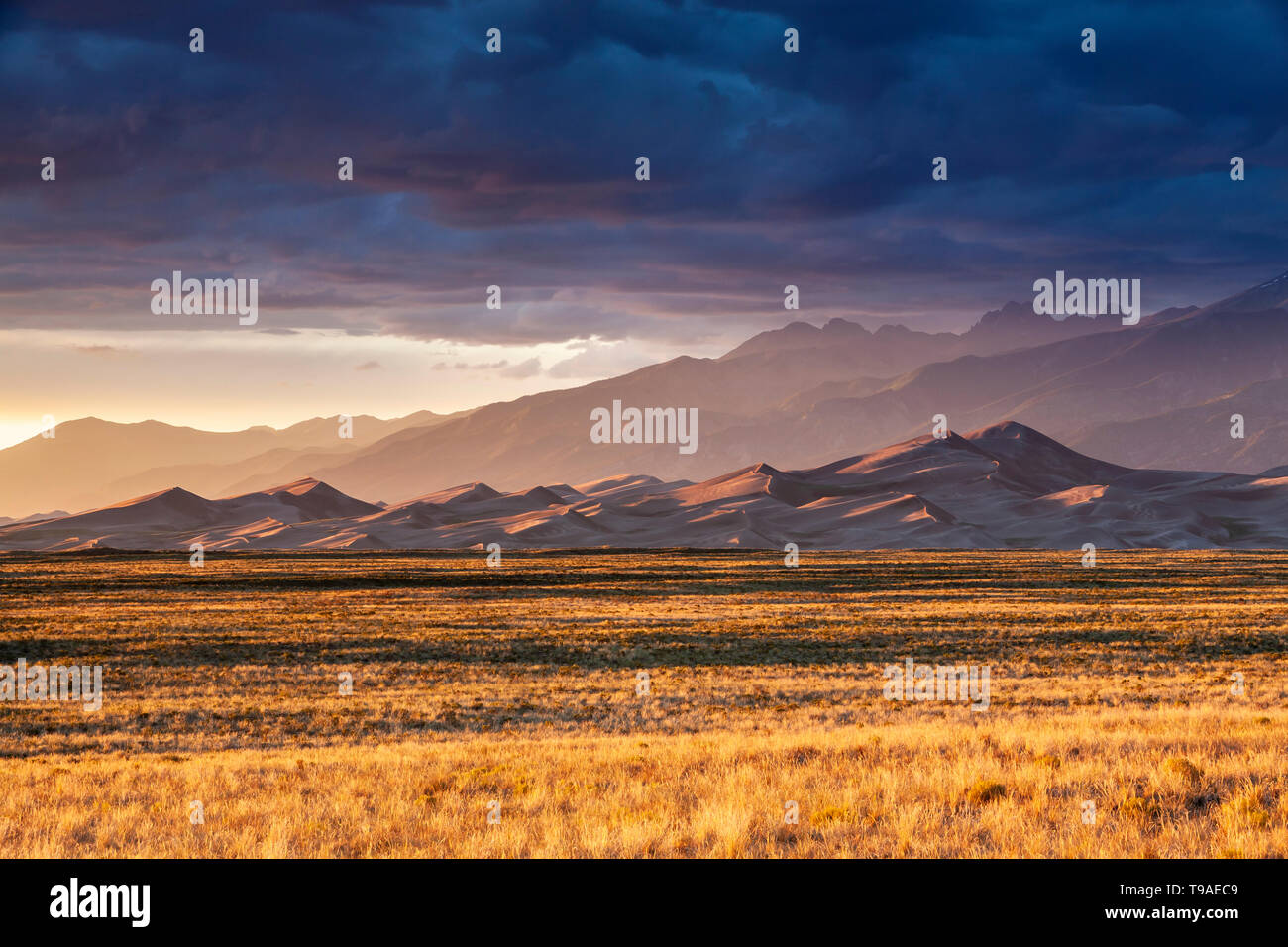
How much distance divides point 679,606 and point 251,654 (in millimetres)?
34108

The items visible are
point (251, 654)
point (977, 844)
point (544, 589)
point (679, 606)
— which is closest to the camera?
point (977, 844)

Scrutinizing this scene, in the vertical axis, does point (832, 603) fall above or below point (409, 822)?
below

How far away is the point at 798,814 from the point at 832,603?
204 feet

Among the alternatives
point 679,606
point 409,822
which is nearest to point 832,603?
point 679,606

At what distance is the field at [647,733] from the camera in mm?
10852

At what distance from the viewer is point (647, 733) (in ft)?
74.3

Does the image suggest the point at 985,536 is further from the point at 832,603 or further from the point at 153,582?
the point at 153,582

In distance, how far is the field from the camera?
1085 centimetres

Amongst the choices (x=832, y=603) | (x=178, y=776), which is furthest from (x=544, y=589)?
(x=178, y=776)
